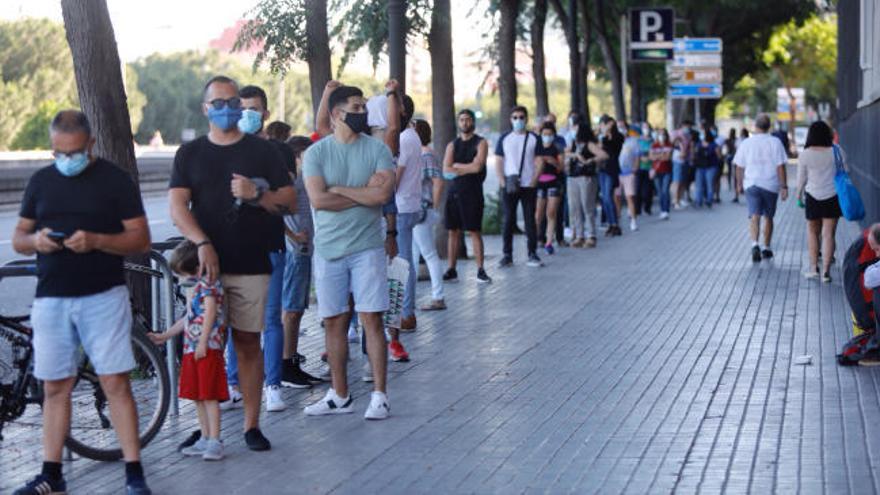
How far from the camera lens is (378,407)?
905 cm

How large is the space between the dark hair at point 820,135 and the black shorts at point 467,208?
335 cm

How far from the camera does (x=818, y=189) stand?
53.1ft

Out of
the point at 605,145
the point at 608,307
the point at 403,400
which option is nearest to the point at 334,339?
the point at 403,400

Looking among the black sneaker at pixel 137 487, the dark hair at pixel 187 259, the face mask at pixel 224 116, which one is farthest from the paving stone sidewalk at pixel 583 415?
the face mask at pixel 224 116

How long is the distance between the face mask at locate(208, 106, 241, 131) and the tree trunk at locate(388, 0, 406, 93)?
21.3ft

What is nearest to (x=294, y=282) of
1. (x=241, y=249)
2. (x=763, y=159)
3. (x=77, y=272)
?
(x=241, y=249)

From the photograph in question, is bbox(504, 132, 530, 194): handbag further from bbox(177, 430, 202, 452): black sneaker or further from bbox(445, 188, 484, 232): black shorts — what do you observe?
bbox(177, 430, 202, 452): black sneaker

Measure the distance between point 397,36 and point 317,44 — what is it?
838 millimetres

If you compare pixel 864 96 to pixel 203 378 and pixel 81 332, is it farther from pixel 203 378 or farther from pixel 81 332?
pixel 81 332

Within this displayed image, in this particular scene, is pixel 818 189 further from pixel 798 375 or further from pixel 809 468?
pixel 809 468

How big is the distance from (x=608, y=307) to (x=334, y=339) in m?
6.00

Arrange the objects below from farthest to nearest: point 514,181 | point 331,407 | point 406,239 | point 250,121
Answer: point 514,181
point 406,239
point 250,121
point 331,407

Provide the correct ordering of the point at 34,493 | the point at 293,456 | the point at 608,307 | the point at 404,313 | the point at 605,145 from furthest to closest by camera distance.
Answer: the point at 605,145 → the point at 608,307 → the point at 404,313 → the point at 293,456 → the point at 34,493

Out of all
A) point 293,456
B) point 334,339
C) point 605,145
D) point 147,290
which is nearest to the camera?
point 293,456
